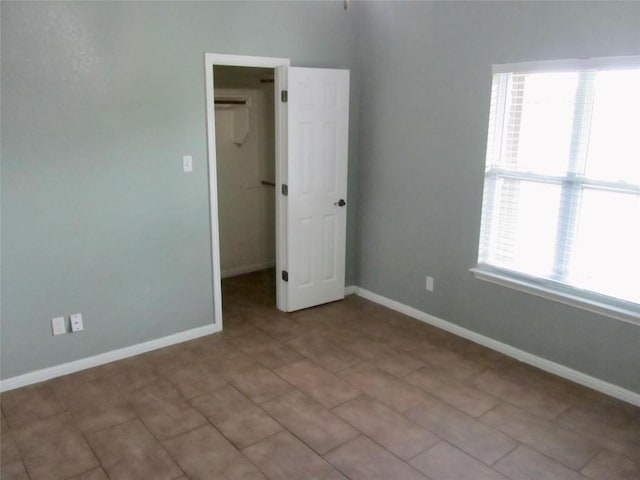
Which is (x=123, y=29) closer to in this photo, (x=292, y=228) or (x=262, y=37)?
(x=262, y=37)

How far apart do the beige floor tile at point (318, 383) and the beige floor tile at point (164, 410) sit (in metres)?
0.66

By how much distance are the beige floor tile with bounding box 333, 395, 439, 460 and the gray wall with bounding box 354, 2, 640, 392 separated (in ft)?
3.89

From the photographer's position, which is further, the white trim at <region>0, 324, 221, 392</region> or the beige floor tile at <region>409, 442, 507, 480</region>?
the white trim at <region>0, 324, 221, 392</region>

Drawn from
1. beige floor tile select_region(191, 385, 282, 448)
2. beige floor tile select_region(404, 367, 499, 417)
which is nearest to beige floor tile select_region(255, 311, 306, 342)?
beige floor tile select_region(191, 385, 282, 448)

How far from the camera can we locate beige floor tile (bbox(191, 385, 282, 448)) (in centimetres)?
279

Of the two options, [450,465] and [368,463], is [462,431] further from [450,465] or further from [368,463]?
[368,463]

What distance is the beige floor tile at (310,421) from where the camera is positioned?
9.02ft

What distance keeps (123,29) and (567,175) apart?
2890 millimetres

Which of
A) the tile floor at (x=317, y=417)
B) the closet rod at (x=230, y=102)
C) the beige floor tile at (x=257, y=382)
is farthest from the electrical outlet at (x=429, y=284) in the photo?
the closet rod at (x=230, y=102)

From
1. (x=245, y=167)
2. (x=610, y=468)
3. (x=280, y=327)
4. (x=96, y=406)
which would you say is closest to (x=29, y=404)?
(x=96, y=406)

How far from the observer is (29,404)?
306cm

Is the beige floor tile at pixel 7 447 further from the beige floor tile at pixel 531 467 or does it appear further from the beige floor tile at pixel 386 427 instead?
the beige floor tile at pixel 531 467

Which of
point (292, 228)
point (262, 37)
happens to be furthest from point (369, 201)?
point (262, 37)

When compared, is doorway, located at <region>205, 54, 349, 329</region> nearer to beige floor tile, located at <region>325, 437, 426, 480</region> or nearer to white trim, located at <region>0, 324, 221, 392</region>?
white trim, located at <region>0, 324, 221, 392</region>
